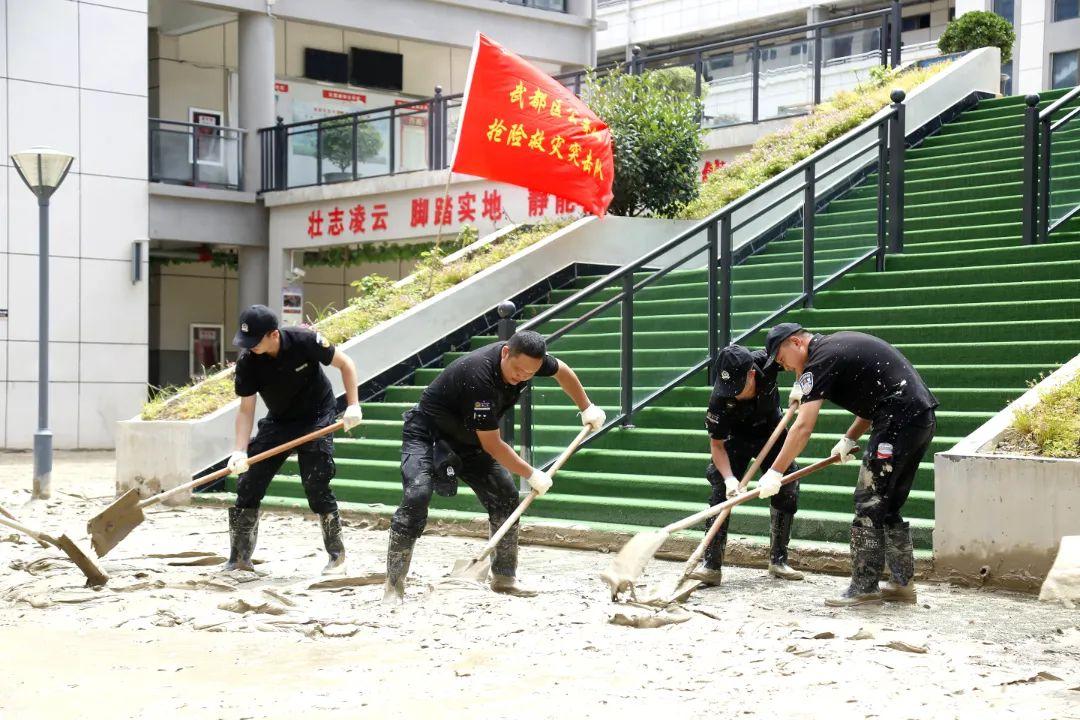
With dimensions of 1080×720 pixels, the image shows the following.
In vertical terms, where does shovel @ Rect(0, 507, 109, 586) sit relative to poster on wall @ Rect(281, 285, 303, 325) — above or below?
below

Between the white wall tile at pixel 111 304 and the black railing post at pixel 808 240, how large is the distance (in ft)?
38.2

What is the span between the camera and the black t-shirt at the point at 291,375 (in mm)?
7918

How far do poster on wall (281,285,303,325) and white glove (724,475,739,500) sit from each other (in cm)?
1594

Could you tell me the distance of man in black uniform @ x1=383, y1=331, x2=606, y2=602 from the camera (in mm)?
6867

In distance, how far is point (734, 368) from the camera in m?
7.30

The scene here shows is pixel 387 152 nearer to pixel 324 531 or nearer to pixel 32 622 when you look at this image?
pixel 324 531

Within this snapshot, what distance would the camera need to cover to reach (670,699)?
16.6 ft

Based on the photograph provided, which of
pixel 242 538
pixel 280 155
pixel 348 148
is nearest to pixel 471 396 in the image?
pixel 242 538

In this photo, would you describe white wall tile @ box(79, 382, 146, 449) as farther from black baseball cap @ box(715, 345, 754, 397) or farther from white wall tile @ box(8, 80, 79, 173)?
black baseball cap @ box(715, 345, 754, 397)

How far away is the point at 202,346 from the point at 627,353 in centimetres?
1790

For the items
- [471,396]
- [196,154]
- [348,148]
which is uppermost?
[348,148]

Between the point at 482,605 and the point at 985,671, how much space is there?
2.66 metres

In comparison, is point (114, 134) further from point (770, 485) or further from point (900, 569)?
point (900, 569)

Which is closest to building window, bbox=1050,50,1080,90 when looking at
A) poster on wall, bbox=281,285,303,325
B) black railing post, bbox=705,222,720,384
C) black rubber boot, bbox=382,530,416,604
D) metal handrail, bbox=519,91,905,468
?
poster on wall, bbox=281,285,303,325
